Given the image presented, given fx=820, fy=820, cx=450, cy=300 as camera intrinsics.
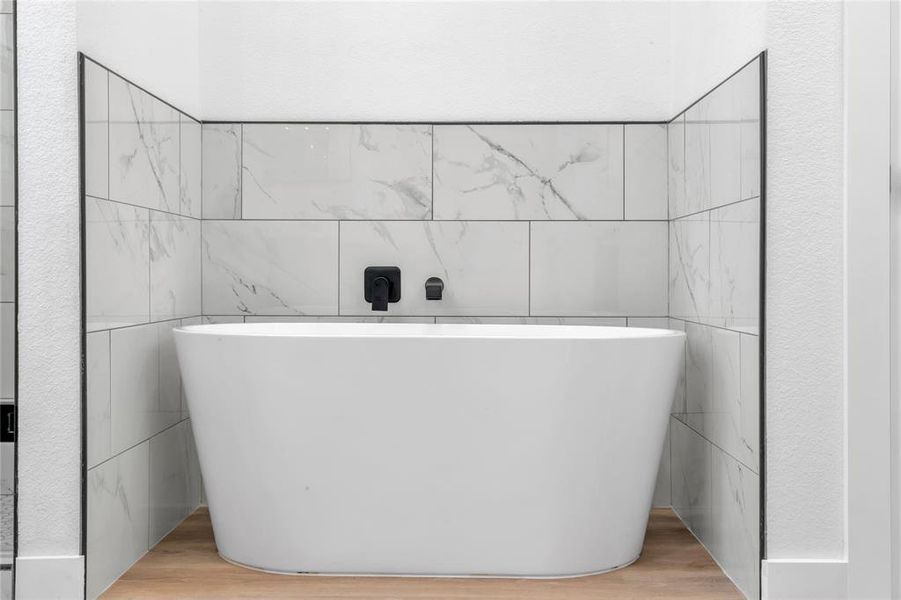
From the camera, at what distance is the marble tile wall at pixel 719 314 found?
1889 millimetres

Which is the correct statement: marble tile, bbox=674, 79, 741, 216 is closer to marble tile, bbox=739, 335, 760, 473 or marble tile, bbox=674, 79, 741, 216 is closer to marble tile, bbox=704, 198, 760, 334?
marble tile, bbox=704, 198, 760, 334

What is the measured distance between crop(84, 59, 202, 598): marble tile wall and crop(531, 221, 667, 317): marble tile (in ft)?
3.65

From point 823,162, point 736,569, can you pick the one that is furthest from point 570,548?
point 823,162

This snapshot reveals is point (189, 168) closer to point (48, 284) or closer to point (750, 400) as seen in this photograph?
point (48, 284)

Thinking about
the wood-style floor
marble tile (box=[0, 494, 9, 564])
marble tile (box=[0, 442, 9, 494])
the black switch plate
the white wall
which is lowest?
the wood-style floor

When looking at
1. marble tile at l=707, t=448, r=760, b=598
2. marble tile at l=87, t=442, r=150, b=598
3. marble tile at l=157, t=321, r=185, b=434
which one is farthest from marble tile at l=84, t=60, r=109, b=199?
marble tile at l=707, t=448, r=760, b=598

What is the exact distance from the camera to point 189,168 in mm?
2568

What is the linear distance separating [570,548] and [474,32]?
5.35 feet

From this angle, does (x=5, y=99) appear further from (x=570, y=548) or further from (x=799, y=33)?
(x=799, y=33)

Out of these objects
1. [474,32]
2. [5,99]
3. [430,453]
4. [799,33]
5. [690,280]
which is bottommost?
[430,453]

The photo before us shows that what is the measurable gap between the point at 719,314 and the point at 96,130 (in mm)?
1591

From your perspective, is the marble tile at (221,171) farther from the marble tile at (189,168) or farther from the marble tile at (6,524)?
the marble tile at (6,524)

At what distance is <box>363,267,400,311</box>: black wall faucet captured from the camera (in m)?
2.59

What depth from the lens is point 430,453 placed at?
1920 millimetres
